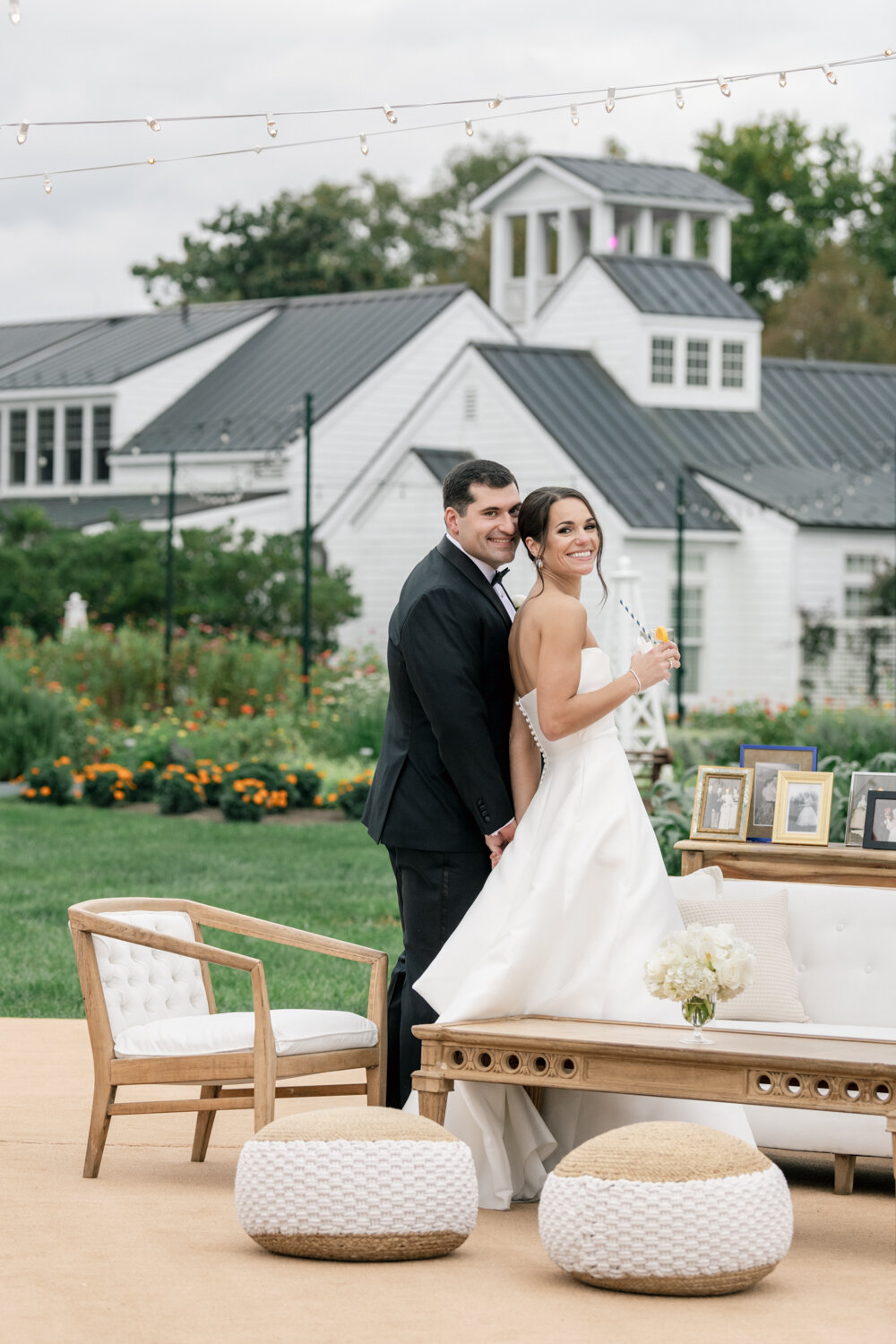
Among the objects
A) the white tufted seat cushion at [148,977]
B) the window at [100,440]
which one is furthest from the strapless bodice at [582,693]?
the window at [100,440]

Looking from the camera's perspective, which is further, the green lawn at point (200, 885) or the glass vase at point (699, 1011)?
the green lawn at point (200, 885)

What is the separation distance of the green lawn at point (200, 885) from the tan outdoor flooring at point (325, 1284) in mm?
3369

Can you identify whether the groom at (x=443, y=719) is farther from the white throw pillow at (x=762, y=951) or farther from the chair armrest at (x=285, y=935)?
the white throw pillow at (x=762, y=951)

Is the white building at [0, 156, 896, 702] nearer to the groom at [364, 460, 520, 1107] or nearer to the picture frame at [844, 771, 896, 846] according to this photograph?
the picture frame at [844, 771, 896, 846]

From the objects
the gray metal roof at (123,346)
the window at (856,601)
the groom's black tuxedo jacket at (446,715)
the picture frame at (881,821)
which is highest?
the gray metal roof at (123,346)

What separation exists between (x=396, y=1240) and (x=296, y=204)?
42.7 metres

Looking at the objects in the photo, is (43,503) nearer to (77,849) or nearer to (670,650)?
(77,849)

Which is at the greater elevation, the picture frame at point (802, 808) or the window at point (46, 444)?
the window at point (46, 444)

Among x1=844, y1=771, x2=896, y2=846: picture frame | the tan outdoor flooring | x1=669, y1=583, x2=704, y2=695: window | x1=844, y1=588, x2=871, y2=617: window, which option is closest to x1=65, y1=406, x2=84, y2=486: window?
x1=669, y1=583, x2=704, y2=695: window

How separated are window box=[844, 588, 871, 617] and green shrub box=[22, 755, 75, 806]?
1377 centimetres

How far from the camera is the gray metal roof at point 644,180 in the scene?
3117 centimetres

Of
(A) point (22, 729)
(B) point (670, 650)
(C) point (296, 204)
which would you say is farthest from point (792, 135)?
(B) point (670, 650)

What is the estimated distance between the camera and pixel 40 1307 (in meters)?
4.41

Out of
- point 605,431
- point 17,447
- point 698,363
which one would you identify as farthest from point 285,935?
point 17,447
